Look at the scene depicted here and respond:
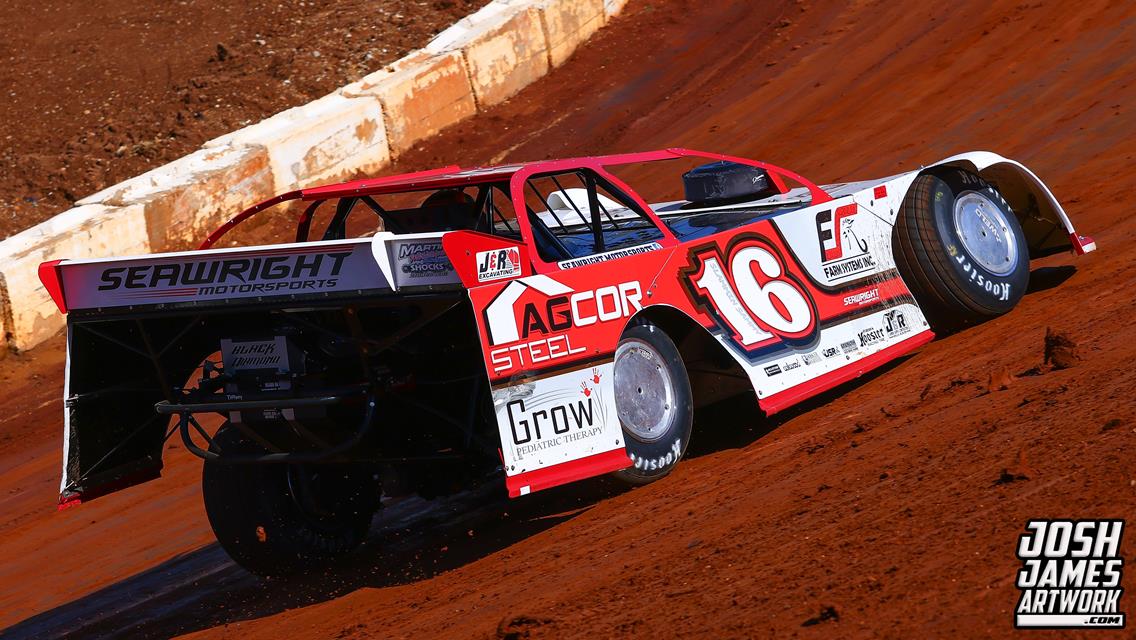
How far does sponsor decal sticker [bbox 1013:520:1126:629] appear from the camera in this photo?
3.46 m

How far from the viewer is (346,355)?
555 cm

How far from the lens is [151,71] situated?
54.0 feet

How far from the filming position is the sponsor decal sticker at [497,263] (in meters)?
5.05

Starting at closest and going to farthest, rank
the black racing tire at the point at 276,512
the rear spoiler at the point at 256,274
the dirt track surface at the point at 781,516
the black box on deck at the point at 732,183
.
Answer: the dirt track surface at the point at 781,516 → the rear spoiler at the point at 256,274 → the black racing tire at the point at 276,512 → the black box on deck at the point at 732,183

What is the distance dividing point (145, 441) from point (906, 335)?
4.04 meters

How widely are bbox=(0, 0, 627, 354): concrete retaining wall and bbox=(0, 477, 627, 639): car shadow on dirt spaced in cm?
539

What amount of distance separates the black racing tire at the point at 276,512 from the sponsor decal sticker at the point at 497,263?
4.96ft

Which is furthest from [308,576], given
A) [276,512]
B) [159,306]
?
[159,306]

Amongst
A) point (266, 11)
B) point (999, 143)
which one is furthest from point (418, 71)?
point (999, 143)

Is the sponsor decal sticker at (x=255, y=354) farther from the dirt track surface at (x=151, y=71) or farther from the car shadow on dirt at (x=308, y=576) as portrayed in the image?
the dirt track surface at (x=151, y=71)

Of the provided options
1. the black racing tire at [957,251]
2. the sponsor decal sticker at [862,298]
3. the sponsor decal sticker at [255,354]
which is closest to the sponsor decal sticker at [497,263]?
the sponsor decal sticker at [255,354]

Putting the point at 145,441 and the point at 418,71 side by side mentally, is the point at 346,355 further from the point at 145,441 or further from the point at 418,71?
the point at 418,71

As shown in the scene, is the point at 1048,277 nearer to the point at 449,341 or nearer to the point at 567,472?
the point at 567,472

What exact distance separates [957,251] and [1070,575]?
3.83 m
